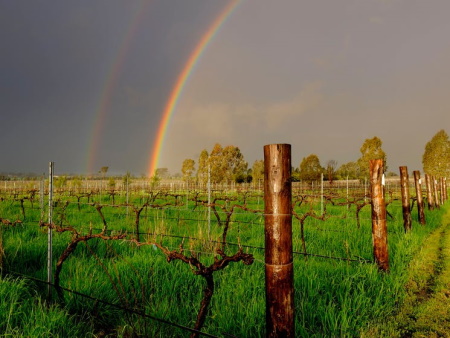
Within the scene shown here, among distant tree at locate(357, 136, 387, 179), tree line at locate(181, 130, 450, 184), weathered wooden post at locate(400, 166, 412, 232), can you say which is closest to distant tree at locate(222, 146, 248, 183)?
tree line at locate(181, 130, 450, 184)

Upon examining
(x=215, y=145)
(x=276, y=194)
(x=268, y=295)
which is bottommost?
(x=268, y=295)

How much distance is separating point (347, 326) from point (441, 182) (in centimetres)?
1939

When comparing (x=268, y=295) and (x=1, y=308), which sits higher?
(x=268, y=295)

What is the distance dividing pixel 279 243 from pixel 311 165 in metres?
58.0

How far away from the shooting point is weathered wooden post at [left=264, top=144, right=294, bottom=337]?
2.23m

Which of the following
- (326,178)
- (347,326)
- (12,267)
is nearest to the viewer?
(347,326)

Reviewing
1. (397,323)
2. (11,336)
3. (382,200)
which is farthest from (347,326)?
(11,336)

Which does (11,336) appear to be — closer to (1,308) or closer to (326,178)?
(1,308)

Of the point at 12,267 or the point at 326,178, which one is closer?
the point at 12,267

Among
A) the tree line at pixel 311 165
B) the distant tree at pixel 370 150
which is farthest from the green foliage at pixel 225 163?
the distant tree at pixel 370 150

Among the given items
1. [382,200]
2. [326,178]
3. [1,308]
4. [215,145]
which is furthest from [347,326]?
[215,145]

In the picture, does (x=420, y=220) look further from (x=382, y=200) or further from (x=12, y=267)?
(x=12, y=267)

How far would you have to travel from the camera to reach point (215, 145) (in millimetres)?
62531

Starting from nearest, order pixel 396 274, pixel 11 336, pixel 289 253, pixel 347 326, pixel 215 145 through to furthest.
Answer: pixel 289 253 → pixel 11 336 → pixel 347 326 → pixel 396 274 → pixel 215 145
